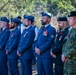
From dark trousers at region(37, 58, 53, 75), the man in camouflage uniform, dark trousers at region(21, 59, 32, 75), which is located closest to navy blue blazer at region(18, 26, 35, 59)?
dark trousers at region(21, 59, 32, 75)

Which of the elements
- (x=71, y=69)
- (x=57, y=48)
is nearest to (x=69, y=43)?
(x=71, y=69)

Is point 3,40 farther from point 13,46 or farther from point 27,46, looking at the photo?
point 27,46

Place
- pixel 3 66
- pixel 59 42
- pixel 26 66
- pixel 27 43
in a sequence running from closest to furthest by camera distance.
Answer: pixel 59 42 < pixel 27 43 < pixel 26 66 < pixel 3 66

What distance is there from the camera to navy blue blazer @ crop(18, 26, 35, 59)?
7469 millimetres

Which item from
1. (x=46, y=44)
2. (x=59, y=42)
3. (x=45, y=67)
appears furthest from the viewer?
(x=45, y=67)

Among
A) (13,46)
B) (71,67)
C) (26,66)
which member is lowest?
(26,66)

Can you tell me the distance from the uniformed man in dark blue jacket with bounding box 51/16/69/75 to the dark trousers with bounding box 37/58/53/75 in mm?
305

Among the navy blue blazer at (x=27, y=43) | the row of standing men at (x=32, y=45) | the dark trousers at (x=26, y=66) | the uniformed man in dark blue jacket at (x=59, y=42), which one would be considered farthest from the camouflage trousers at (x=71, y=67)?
the dark trousers at (x=26, y=66)

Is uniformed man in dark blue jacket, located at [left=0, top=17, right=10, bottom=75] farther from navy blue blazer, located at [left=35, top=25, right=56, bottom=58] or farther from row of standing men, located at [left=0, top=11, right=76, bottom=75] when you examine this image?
navy blue blazer, located at [left=35, top=25, right=56, bottom=58]

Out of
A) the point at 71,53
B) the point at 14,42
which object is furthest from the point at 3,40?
the point at 71,53

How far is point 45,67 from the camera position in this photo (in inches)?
279

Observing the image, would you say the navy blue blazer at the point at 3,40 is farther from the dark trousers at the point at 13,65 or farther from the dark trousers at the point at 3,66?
the dark trousers at the point at 13,65

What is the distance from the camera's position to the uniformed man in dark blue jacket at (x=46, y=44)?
6984 millimetres

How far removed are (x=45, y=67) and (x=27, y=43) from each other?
32.5 inches
